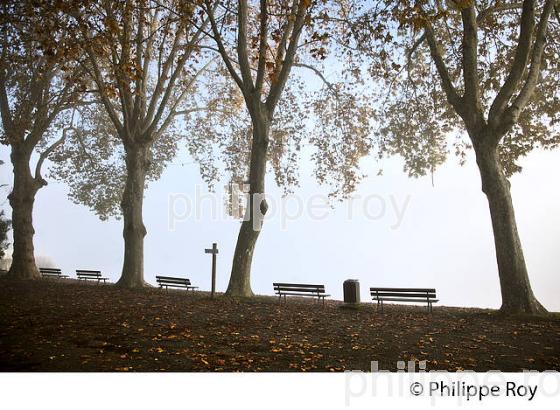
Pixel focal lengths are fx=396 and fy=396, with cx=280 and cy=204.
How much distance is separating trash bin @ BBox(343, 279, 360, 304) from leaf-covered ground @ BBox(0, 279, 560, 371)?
90cm

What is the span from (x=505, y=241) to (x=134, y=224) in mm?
13434

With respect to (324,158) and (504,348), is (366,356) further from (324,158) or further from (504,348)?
(324,158)

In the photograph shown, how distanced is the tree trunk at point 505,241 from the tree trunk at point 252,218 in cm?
678

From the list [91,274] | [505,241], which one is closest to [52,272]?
[91,274]

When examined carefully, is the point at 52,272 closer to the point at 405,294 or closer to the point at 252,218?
the point at 252,218

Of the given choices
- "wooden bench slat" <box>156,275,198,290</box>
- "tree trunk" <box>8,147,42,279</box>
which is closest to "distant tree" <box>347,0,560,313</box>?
"wooden bench slat" <box>156,275,198,290</box>

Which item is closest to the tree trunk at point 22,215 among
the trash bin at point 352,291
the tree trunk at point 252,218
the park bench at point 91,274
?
the park bench at point 91,274

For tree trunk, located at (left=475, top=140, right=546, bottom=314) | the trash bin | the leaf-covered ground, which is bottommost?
the leaf-covered ground

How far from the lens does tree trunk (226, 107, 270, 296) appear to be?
13.3 m

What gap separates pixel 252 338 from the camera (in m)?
7.62

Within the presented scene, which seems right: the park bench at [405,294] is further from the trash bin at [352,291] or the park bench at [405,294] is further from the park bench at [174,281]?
the park bench at [174,281]

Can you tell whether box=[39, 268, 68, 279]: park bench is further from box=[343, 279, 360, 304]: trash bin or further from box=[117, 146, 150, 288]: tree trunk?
box=[343, 279, 360, 304]: trash bin

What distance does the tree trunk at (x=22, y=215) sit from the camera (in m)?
18.6

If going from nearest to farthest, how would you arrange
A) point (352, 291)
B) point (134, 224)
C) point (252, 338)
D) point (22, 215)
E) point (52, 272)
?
1. point (252, 338)
2. point (352, 291)
3. point (134, 224)
4. point (22, 215)
5. point (52, 272)
